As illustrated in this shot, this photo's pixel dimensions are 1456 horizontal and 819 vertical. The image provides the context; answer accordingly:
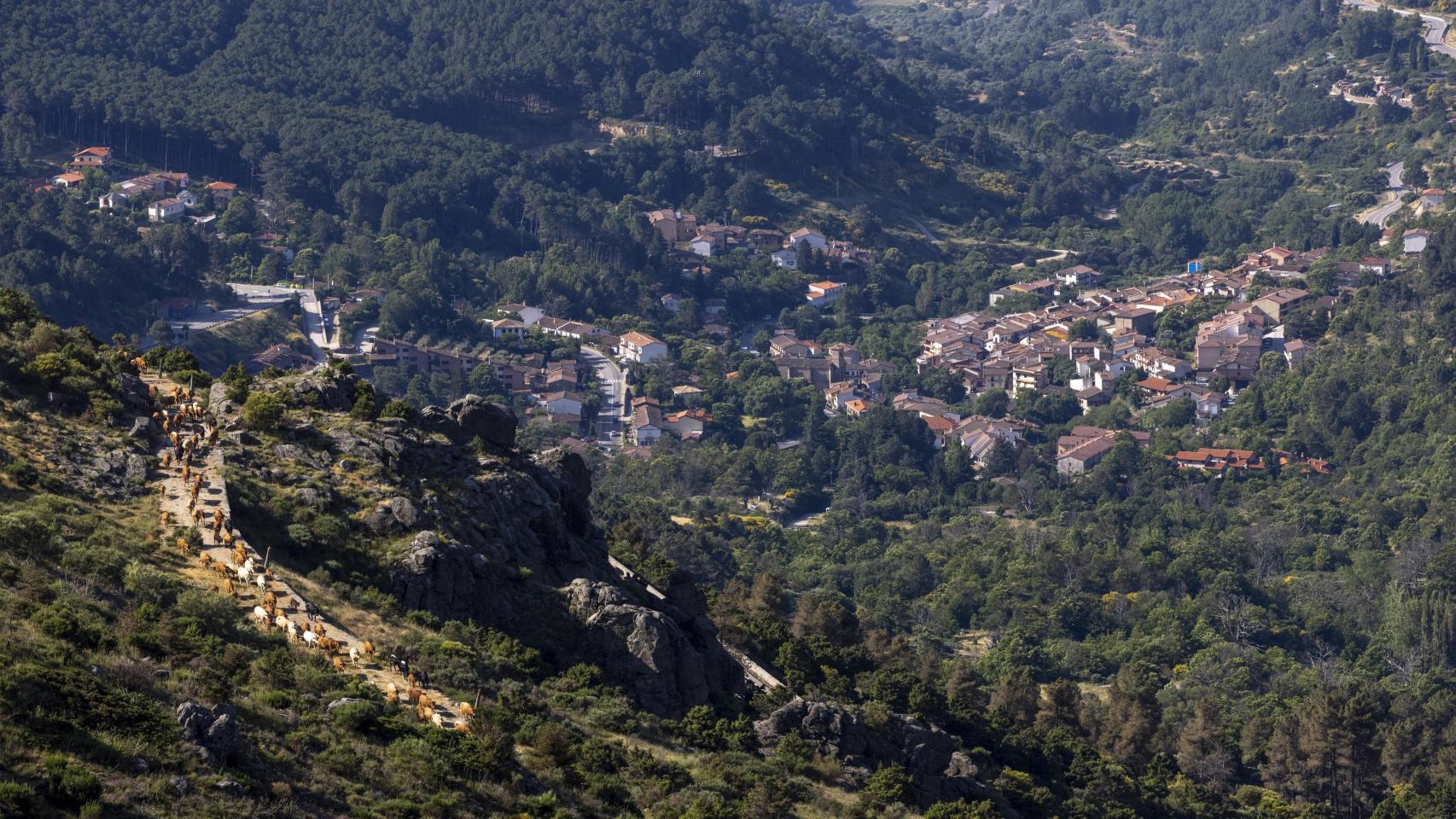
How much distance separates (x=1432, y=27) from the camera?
13100 centimetres

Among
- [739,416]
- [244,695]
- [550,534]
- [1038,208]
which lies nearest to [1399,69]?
[1038,208]

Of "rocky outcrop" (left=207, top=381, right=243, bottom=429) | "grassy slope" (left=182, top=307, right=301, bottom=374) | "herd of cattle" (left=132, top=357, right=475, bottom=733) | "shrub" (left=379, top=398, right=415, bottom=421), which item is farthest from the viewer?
"grassy slope" (left=182, top=307, right=301, bottom=374)

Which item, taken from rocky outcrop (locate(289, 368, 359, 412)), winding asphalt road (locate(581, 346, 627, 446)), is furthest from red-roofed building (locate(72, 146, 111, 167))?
rocky outcrop (locate(289, 368, 359, 412))

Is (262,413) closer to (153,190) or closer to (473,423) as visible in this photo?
(473,423)

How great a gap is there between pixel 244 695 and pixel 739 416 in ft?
199

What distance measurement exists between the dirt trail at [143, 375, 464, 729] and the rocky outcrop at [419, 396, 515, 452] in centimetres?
411

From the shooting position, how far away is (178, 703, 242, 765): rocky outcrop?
773 inches

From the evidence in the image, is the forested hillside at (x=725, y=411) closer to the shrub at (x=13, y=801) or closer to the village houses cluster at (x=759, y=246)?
the shrub at (x=13, y=801)

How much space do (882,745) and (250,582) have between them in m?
10.5

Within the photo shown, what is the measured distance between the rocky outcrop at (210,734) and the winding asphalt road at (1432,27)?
122m

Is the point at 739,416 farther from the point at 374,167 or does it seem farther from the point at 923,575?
the point at 374,167

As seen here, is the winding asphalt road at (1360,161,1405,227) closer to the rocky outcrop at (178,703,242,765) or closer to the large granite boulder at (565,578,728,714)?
the large granite boulder at (565,578,728,714)

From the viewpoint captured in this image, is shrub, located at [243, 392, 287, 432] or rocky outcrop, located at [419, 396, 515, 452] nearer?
shrub, located at [243, 392, 287, 432]

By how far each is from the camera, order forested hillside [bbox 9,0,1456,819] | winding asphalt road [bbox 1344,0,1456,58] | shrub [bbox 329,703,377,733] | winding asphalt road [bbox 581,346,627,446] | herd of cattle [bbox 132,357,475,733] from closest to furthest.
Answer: shrub [bbox 329,703,377,733]
herd of cattle [bbox 132,357,475,733]
forested hillside [bbox 9,0,1456,819]
winding asphalt road [bbox 581,346,627,446]
winding asphalt road [bbox 1344,0,1456,58]
